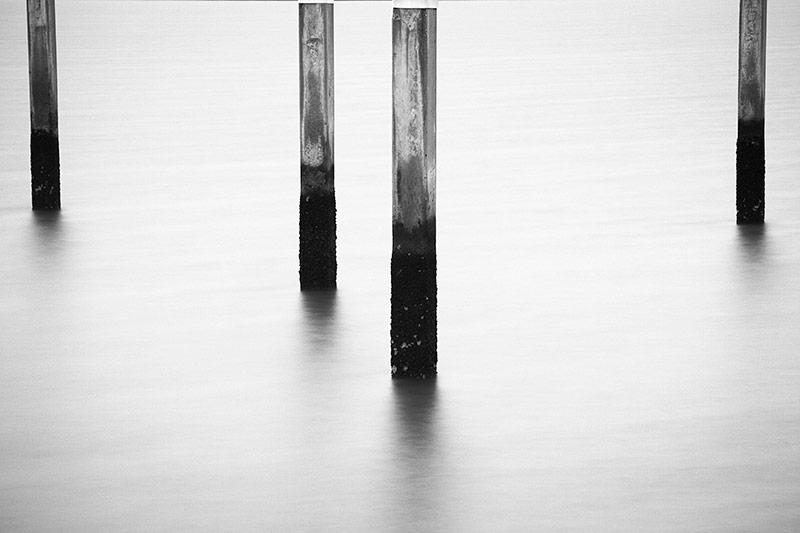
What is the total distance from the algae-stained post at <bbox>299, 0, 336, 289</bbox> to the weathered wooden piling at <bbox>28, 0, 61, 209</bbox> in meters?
3.92

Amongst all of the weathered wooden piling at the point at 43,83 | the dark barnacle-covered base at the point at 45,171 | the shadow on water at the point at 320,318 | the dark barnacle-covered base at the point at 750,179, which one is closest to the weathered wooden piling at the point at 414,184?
the shadow on water at the point at 320,318

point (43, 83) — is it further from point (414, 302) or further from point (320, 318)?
point (414, 302)

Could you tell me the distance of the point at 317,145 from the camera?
11422mm

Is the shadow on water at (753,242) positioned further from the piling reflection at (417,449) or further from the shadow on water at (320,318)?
the piling reflection at (417,449)

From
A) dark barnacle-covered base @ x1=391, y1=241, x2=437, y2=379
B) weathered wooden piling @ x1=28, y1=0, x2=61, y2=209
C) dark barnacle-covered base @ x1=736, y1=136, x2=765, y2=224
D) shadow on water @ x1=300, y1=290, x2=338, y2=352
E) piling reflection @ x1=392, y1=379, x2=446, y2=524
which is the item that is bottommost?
piling reflection @ x1=392, y1=379, x2=446, y2=524

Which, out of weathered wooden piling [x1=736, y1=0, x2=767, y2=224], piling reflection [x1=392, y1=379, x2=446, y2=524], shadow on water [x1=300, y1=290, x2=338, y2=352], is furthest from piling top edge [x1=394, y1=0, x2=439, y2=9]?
weathered wooden piling [x1=736, y1=0, x2=767, y2=224]

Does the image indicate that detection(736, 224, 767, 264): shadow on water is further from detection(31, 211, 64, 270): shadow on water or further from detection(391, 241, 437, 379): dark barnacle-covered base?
detection(31, 211, 64, 270): shadow on water

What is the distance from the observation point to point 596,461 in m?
7.94

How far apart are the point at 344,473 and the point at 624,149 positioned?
47.3ft

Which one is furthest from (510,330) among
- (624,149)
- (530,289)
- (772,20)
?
(772,20)

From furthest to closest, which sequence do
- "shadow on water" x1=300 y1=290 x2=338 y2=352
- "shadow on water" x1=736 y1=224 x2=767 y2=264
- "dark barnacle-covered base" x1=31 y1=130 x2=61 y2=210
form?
"dark barnacle-covered base" x1=31 y1=130 x2=61 y2=210, "shadow on water" x1=736 y1=224 x2=767 y2=264, "shadow on water" x1=300 y1=290 x2=338 y2=352

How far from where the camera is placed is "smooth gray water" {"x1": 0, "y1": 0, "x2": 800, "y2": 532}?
24.4 feet

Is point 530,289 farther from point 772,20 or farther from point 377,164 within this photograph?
point 772,20

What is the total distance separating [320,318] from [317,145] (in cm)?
114
